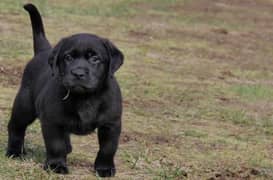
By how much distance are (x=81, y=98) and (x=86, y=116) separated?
17 cm

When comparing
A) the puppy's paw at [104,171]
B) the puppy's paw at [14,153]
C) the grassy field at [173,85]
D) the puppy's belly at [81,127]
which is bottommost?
the grassy field at [173,85]

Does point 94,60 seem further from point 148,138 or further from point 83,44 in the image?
point 148,138

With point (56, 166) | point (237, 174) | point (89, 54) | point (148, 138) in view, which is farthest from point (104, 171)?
point (148, 138)

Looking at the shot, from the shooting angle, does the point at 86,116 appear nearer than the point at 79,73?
No

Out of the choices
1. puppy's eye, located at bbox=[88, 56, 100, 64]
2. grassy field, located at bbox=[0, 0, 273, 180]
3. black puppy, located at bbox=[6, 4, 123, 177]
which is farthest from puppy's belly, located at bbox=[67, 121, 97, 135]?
puppy's eye, located at bbox=[88, 56, 100, 64]

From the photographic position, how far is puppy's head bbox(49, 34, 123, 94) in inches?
250

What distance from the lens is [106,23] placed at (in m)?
23.5

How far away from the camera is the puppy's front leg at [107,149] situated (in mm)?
6734

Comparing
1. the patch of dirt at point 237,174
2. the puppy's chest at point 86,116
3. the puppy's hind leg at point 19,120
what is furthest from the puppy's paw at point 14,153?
the patch of dirt at point 237,174

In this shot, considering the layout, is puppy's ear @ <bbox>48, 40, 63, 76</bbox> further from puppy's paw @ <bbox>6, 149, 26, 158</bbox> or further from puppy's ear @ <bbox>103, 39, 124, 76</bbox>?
puppy's paw @ <bbox>6, 149, 26, 158</bbox>

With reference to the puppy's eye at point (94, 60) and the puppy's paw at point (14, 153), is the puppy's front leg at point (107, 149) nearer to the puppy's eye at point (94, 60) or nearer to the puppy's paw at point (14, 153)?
the puppy's eye at point (94, 60)

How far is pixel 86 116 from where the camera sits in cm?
659

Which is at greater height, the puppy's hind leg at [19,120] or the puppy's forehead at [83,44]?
the puppy's forehead at [83,44]

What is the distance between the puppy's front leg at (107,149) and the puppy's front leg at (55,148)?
0.30 m
